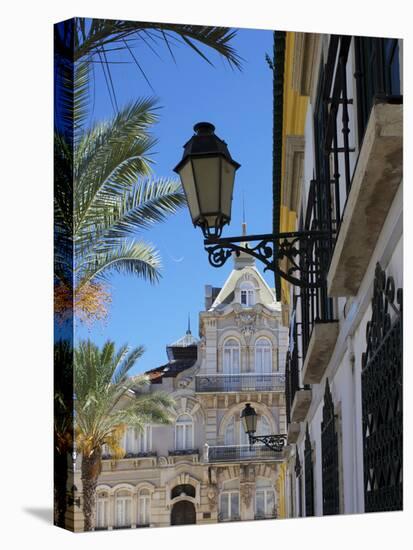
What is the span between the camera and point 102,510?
685cm

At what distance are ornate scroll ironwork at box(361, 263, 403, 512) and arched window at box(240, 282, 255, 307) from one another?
310 centimetres

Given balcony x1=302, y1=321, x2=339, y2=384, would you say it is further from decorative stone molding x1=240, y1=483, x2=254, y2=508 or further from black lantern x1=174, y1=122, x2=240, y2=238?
black lantern x1=174, y1=122, x2=240, y2=238

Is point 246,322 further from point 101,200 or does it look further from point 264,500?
point 101,200

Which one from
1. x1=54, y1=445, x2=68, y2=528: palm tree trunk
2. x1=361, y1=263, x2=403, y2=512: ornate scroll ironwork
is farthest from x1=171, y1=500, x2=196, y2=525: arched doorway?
x1=361, y1=263, x2=403, y2=512: ornate scroll ironwork

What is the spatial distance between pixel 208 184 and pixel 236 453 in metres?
3.46

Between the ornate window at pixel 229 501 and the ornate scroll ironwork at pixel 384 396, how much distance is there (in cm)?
185

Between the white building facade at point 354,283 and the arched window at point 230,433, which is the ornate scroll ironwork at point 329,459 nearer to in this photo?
the white building facade at point 354,283

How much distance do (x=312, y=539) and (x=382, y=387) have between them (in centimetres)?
159

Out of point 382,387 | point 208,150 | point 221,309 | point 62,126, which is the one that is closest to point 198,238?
point 221,309

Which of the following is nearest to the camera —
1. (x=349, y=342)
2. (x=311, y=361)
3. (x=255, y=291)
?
(x=349, y=342)

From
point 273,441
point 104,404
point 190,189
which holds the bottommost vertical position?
point 273,441

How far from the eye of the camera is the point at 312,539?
22.3 feet

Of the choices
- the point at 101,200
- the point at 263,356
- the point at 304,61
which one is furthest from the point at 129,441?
the point at 304,61

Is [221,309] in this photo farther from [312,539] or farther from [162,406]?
[312,539]
